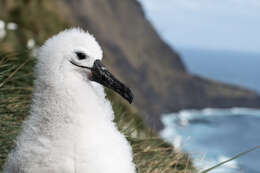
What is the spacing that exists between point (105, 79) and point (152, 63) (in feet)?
210

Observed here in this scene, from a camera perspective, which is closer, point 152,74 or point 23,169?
point 23,169

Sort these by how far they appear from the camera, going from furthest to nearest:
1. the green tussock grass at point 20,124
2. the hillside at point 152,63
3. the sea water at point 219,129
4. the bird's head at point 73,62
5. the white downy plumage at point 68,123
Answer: the hillside at point 152,63, the sea water at point 219,129, the green tussock grass at point 20,124, the bird's head at point 73,62, the white downy plumage at point 68,123

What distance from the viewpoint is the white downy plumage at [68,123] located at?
1837 millimetres

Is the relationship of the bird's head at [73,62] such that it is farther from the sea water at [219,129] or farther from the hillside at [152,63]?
the hillside at [152,63]

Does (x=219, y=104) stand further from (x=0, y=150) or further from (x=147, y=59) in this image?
(x=0, y=150)

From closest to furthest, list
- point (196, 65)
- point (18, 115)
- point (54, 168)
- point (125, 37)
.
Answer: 1. point (54, 168)
2. point (18, 115)
3. point (125, 37)
4. point (196, 65)

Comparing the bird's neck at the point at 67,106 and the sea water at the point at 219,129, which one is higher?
the sea water at the point at 219,129

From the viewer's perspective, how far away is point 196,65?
118m

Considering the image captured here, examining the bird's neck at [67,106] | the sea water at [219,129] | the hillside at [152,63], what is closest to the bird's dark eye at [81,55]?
the bird's neck at [67,106]

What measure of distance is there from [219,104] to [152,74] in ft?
56.1

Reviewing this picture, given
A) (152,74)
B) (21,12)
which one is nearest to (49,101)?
(21,12)

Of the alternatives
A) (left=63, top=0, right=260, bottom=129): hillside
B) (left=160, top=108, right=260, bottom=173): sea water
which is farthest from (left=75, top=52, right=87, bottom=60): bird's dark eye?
(left=63, top=0, right=260, bottom=129): hillside

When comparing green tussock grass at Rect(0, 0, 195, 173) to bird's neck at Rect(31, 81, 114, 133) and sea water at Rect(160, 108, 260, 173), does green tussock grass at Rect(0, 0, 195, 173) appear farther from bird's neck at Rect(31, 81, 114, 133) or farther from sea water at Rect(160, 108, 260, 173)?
bird's neck at Rect(31, 81, 114, 133)

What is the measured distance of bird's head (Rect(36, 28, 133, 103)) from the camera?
1.96 m
